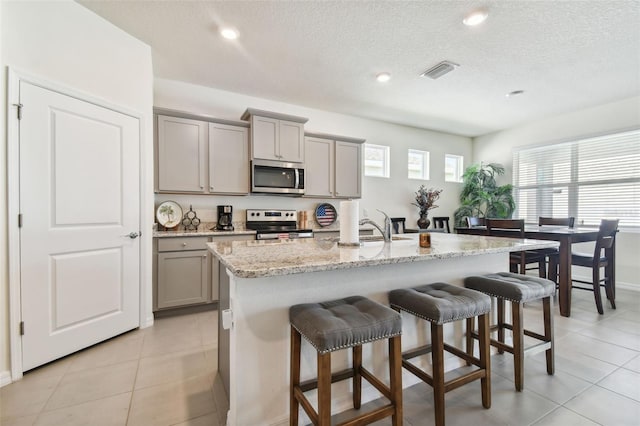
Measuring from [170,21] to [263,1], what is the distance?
0.86 m

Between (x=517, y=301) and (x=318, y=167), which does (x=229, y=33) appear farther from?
(x=517, y=301)

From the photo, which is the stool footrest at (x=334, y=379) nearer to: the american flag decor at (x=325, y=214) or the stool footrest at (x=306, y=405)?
the stool footrest at (x=306, y=405)

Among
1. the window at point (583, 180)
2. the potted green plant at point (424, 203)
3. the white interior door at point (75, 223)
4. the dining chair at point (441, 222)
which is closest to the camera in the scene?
the white interior door at point (75, 223)

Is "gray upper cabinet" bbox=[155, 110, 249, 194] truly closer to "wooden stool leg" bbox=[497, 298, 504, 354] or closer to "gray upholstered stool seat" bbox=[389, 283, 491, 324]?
"gray upholstered stool seat" bbox=[389, 283, 491, 324]

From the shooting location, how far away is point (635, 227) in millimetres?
3891

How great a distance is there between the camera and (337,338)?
1099 millimetres

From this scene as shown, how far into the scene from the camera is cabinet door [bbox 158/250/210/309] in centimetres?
291

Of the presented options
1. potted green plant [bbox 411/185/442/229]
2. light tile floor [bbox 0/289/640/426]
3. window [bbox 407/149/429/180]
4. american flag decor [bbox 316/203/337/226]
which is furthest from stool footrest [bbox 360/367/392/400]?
window [bbox 407/149/429/180]

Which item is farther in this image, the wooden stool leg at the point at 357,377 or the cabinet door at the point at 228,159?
the cabinet door at the point at 228,159

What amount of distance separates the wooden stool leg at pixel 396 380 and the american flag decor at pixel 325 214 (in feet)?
10.4

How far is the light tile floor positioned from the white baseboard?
32 millimetres

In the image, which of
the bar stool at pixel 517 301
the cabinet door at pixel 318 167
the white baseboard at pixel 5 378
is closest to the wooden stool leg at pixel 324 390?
the bar stool at pixel 517 301

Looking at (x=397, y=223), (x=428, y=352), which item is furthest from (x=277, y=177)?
(x=428, y=352)

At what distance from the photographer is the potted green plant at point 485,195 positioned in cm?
520
